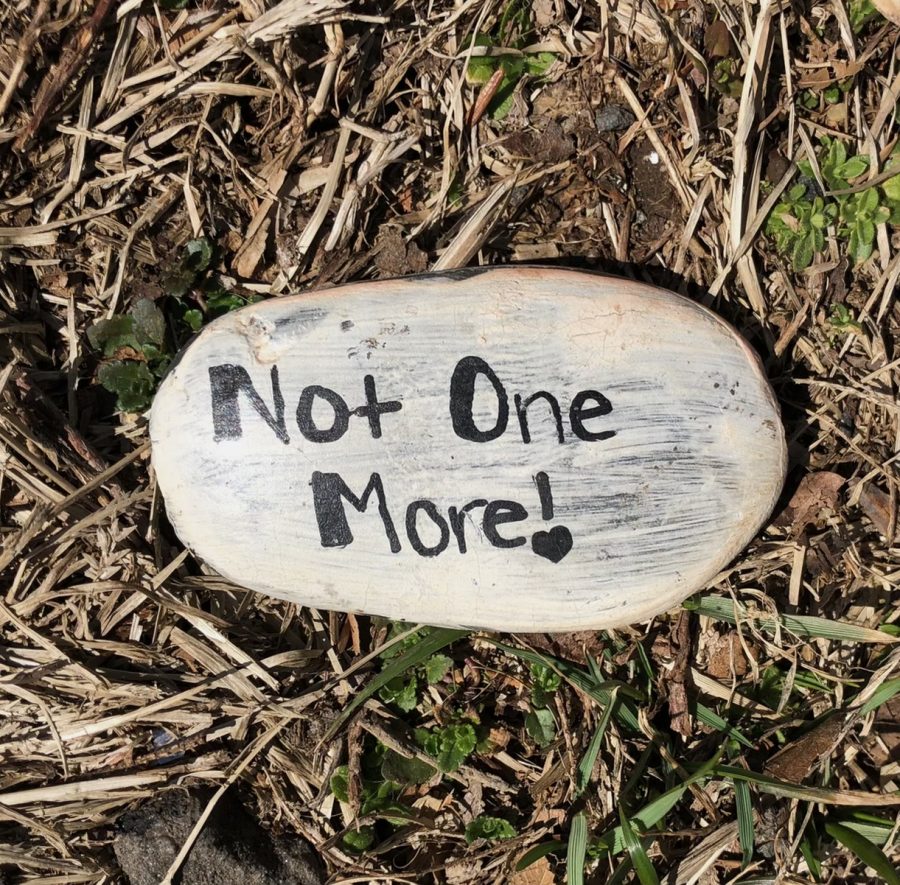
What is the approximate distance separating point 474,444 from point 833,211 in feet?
3.31

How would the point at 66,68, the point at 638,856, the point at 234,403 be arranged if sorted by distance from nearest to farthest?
the point at 234,403 < the point at 638,856 < the point at 66,68

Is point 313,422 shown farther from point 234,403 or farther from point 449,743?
point 449,743

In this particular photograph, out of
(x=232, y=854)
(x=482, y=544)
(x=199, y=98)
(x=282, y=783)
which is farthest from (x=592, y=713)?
(x=199, y=98)

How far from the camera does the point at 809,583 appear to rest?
1.98 metres

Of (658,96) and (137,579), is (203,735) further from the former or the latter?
(658,96)

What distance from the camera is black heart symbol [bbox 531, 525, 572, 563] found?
5.56ft

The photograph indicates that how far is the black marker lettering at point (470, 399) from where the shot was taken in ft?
5.51

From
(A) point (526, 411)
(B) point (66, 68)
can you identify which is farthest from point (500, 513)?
(B) point (66, 68)

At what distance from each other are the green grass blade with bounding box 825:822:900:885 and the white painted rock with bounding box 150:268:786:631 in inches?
27.6

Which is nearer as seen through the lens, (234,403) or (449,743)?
(234,403)

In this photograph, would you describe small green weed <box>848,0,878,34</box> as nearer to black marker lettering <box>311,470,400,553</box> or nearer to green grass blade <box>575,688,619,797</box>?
black marker lettering <box>311,470,400,553</box>

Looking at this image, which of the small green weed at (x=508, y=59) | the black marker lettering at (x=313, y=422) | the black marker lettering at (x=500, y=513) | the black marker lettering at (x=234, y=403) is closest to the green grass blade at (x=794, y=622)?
the black marker lettering at (x=500, y=513)

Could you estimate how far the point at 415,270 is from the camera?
6.33ft

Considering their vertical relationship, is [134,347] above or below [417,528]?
above
